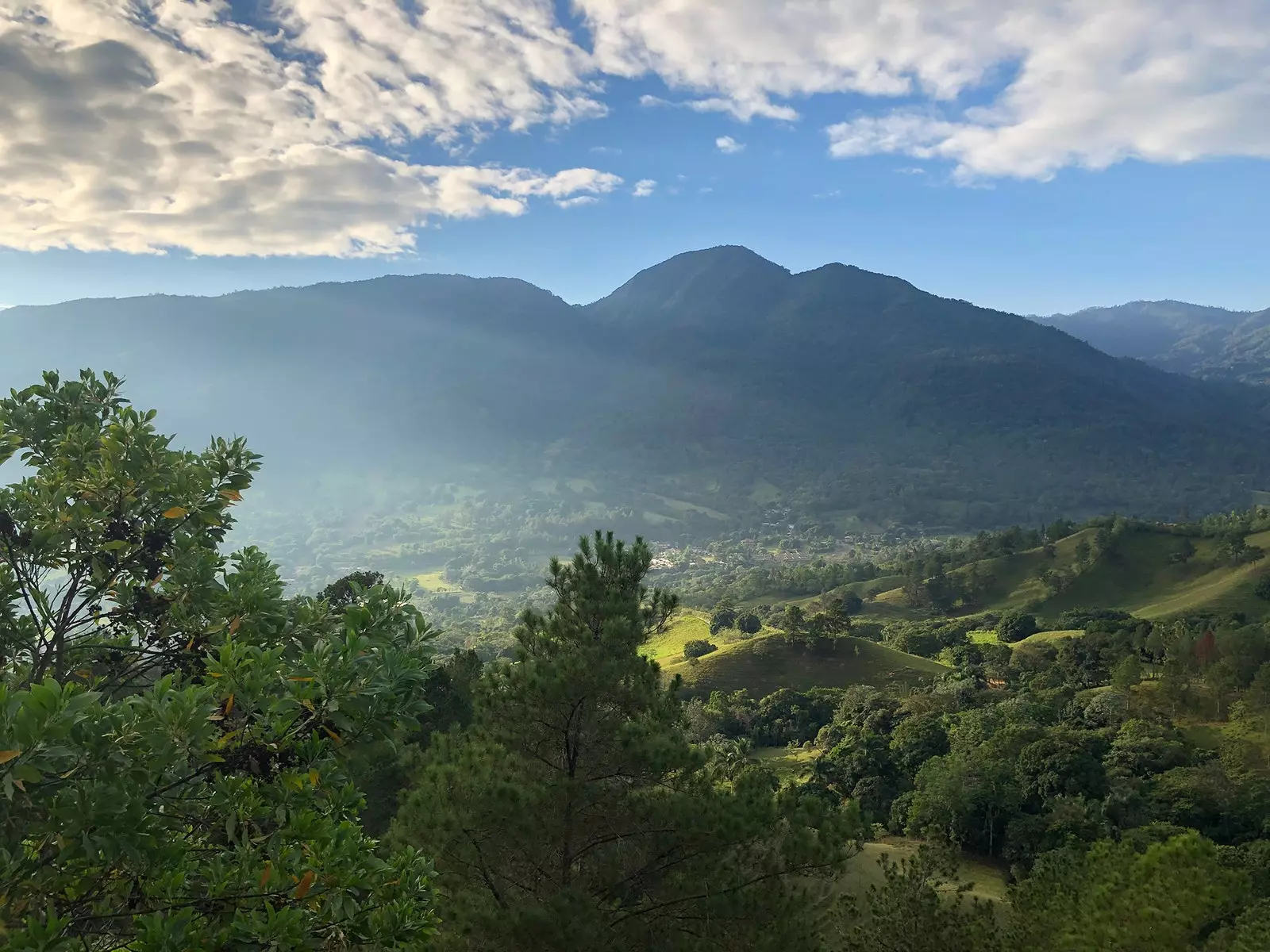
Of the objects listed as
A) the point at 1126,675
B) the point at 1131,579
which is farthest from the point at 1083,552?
the point at 1126,675

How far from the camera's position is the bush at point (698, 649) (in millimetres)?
67562

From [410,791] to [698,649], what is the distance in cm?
6000

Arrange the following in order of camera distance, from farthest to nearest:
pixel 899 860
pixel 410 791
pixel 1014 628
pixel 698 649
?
pixel 698 649, pixel 1014 628, pixel 899 860, pixel 410 791

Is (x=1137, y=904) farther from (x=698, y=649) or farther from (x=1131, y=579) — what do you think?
(x=1131, y=579)

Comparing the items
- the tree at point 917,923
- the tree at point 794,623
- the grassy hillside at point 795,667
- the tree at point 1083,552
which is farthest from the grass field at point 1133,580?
the tree at point 917,923

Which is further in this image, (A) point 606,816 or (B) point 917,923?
(B) point 917,923

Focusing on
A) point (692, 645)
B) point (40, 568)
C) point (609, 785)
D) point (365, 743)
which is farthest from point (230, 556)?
point (692, 645)

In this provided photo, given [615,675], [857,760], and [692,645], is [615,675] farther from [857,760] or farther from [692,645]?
[692,645]

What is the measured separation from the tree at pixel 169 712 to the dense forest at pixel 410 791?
22 millimetres

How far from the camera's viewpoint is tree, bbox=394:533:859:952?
9.48 m

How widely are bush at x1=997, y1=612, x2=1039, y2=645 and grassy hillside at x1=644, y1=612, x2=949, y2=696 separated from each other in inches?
338

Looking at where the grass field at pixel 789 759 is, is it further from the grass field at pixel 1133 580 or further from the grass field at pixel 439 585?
the grass field at pixel 439 585

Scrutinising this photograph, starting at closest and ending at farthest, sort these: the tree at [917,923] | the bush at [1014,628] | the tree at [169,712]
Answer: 1. the tree at [169,712]
2. the tree at [917,923]
3. the bush at [1014,628]

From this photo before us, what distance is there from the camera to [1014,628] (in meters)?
66.4
